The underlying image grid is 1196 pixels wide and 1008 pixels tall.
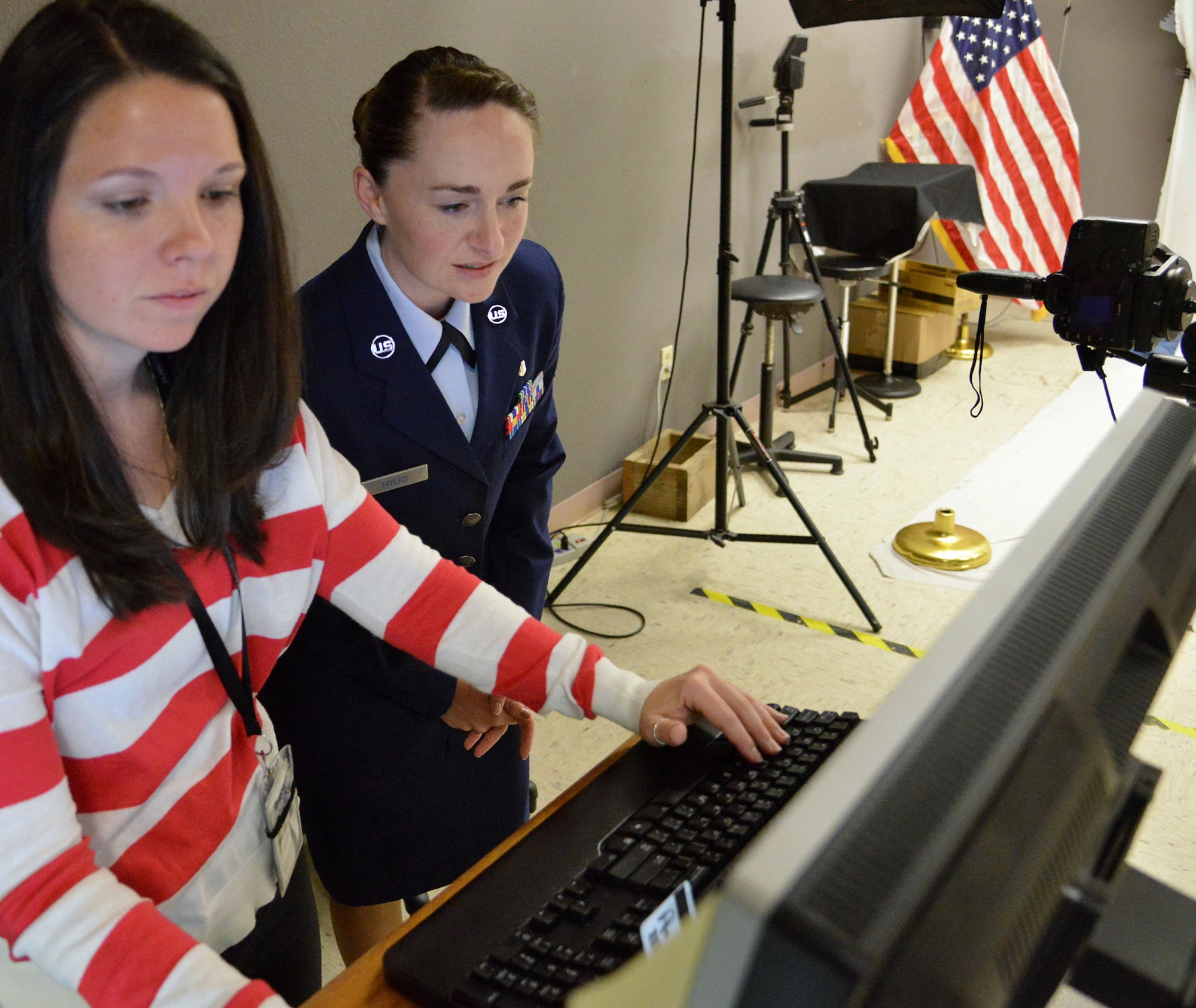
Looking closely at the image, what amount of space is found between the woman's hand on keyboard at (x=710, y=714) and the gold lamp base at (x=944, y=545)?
2.20 meters

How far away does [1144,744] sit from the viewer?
222 cm

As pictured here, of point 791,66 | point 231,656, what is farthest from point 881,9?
point 231,656

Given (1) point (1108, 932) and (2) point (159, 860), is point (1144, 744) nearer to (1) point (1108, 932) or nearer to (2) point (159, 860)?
(1) point (1108, 932)

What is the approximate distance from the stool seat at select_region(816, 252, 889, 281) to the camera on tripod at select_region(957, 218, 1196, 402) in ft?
9.30

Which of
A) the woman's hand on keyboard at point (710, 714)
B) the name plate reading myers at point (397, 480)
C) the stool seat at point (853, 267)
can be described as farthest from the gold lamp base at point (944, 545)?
the woman's hand on keyboard at point (710, 714)

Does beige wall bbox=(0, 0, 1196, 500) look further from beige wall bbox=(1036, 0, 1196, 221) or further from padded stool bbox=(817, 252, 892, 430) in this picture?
padded stool bbox=(817, 252, 892, 430)

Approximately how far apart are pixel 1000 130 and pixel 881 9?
2.19 metres

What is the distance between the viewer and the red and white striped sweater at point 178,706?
0.66 m

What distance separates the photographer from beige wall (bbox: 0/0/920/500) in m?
2.20

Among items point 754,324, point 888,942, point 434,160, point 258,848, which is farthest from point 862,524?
point 888,942

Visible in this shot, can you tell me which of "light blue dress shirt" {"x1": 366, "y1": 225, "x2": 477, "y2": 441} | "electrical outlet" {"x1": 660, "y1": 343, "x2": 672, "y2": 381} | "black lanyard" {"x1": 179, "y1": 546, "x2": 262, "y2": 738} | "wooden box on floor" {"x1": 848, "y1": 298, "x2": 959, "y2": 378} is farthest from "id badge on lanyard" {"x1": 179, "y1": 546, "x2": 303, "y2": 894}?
"wooden box on floor" {"x1": 848, "y1": 298, "x2": 959, "y2": 378}

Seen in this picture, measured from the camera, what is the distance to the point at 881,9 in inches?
111

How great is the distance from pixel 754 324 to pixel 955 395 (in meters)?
0.96

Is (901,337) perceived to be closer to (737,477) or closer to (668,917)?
(737,477)
